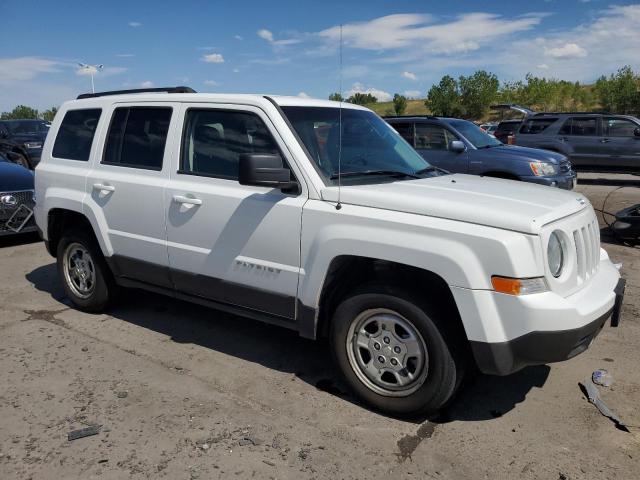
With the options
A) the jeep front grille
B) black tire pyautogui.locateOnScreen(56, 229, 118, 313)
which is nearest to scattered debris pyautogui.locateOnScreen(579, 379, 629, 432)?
the jeep front grille

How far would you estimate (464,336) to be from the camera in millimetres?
3184

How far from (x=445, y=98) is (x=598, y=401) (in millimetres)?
90325

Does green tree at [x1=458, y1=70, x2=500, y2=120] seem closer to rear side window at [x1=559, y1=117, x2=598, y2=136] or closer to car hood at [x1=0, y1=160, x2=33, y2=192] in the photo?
rear side window at [x1=559, y1=117, x2=598, y2=136]

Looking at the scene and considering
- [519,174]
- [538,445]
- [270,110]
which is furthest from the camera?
[519,174]

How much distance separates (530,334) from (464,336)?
41 cm

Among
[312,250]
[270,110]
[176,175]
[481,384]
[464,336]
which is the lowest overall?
[481,384]

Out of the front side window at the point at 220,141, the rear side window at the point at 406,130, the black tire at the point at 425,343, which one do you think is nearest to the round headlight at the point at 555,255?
the black tire at the point at 425,343

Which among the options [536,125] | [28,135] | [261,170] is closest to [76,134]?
[261,170]

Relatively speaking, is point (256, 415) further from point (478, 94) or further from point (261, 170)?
point (478, 94)

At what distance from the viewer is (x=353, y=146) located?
4074 mm

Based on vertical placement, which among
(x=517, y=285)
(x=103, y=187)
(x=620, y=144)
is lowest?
(x=517, y=285)

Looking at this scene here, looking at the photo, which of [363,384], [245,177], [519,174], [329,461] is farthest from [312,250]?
[519,174]

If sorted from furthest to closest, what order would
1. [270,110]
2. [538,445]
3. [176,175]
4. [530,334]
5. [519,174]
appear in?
[519,174], [176,175], [270,110], [538,445], [530,334]

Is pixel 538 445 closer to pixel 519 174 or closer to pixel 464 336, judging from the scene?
pixel 464 336
